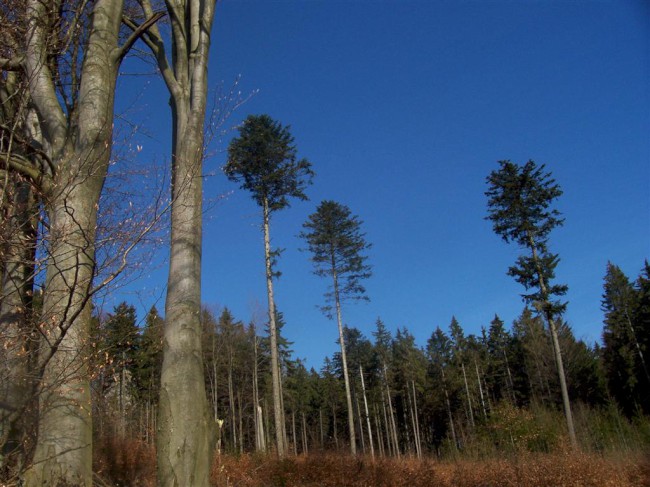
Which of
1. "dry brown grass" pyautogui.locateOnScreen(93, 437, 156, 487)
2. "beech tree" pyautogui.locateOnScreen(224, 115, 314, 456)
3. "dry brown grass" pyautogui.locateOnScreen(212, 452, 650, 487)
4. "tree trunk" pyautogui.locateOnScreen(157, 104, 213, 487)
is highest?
"beech tree" pyautogui.locateOnScreen(224, 115, 314, 456)

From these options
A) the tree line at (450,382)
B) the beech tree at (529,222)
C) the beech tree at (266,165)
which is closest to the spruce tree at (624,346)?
the tree line at (450,382)

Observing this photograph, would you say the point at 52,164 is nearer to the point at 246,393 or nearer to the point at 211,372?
the point at 211,372

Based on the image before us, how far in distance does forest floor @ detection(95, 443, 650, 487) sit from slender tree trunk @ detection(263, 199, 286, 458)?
2626 millimetres

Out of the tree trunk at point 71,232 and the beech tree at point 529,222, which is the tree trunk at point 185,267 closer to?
the tree trunk at point 71,232

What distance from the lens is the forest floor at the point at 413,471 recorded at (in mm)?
11125

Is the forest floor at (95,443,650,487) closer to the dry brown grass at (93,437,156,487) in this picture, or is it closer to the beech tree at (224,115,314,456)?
the dry brown grass at (93,437,156,487)

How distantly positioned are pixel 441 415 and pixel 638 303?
942 inches

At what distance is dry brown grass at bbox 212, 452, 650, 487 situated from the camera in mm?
11656

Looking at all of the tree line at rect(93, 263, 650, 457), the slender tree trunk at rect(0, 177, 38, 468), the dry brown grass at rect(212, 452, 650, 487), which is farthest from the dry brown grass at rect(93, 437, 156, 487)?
the tree line at rect(93, 263, 650, 457)

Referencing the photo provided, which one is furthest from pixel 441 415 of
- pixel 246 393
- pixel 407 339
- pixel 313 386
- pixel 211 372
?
pixel 211 372

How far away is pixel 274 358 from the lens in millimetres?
18422

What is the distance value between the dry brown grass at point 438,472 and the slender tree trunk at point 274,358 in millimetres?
2687

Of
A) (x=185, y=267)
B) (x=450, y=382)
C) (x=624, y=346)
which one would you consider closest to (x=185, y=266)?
(x=185, y=267)

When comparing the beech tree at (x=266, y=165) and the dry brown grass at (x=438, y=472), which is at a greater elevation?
the beech tree at (x=266, y=165)
